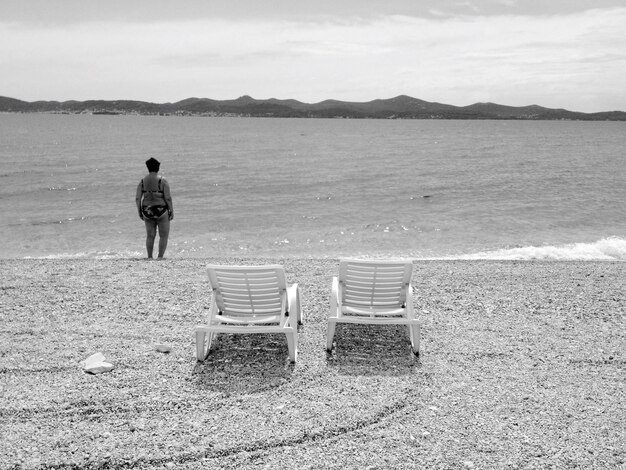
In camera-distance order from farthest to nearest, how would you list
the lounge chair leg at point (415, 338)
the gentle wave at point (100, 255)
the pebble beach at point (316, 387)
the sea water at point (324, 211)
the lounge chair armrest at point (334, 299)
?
the sea water at point (324, 211)
the gentle wave at point (100, 255)
the lounge chair armrest at point (334, 299)
the lounge chair leg at point (415, 338)
the pebble beach at point (316, 387)

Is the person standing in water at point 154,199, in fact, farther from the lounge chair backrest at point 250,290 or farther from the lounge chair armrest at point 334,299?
the lounge chair armrest at point 334,299

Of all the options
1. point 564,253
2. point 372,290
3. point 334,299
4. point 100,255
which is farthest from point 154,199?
point 564,253

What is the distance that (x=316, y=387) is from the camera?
5.34 m

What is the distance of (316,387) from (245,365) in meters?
0.92

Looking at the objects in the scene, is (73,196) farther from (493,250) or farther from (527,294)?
(527,294)

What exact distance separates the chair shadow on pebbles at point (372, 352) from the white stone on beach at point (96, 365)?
2.30 meters

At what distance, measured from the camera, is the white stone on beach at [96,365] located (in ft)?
18.3

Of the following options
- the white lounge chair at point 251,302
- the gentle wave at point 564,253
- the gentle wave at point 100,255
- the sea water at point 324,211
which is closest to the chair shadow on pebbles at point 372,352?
the white lounge chair at point 251,302

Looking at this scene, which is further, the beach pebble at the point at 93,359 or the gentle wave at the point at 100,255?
the gentle wave at the point at 100,255

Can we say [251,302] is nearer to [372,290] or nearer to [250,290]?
[250,290]

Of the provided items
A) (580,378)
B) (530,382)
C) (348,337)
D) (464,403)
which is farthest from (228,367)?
(580,378)

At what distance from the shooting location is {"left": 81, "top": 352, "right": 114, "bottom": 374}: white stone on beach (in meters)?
5.58

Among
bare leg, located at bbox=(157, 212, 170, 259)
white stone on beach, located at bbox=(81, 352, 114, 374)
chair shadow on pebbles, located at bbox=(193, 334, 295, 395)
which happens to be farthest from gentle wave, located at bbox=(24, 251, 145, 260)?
white stone on beach, located at bbox=(81, 352, 114, 374)

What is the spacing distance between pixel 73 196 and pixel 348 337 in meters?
20.7
